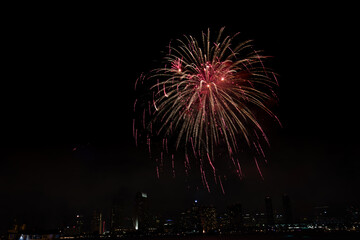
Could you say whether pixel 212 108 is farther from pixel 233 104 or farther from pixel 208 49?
pixel 208 49

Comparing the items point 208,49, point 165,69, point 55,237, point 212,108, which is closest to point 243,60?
point 208,49

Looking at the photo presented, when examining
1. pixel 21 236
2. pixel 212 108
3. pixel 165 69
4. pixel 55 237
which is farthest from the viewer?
pixel 55 237

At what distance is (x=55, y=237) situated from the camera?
10412cm

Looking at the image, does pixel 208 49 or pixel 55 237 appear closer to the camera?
pixel 208 49

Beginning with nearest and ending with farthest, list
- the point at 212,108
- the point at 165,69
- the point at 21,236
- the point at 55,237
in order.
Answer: the point at 212,108, the point at 165,69, the point at 21,236, the point at 55,237

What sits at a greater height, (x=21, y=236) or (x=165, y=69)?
(x=165, y=69)

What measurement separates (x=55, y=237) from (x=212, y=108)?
99.8 m

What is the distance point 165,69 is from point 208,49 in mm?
3999

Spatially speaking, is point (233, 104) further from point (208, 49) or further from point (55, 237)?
point (55, 237)

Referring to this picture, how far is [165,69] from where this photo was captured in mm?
25938

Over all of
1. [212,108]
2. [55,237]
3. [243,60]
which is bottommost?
[55,237]

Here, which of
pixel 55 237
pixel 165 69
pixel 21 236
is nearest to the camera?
pixel 165 69

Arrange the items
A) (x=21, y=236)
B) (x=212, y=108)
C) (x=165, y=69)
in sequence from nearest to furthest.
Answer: (x=212, y=108) → (x=165, y=69) → (x=21, y=236)

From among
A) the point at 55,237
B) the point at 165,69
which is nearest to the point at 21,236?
the point at 55,237
